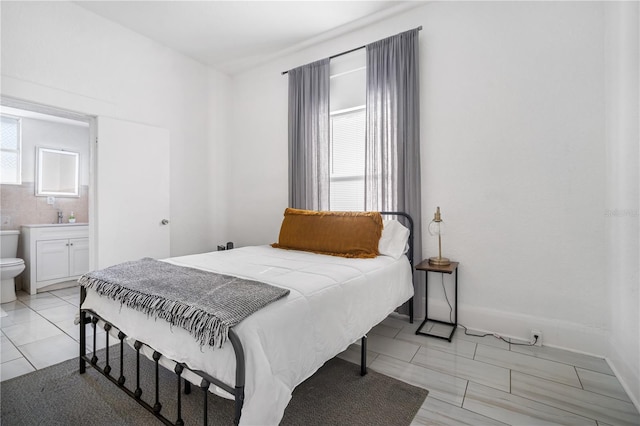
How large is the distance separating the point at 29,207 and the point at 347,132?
4412mm

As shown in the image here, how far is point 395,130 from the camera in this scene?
2867 mm

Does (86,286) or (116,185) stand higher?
(116,185)

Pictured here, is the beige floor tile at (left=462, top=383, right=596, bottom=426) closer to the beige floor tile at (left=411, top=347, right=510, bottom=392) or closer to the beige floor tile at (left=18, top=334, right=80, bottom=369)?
the beige floor tile at (left=411, top=347, right=510, bottom=392)

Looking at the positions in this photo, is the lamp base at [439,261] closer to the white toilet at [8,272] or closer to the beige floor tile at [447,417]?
the beige floor tile at [447,417]

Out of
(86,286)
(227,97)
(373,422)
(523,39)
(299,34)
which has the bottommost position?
(373,422)

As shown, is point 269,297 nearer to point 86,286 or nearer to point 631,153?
point 86,286

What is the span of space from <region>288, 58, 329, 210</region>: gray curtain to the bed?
1146 mm

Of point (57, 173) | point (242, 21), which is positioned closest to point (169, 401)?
point (242, 21)

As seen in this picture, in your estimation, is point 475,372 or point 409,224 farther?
point 409,224

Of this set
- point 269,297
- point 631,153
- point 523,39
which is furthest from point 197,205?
point 631,153

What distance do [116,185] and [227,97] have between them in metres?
1.92

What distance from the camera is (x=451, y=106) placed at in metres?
2.68

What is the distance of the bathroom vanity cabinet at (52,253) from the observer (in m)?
3.75

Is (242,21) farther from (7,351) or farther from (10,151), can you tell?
(10,151)
